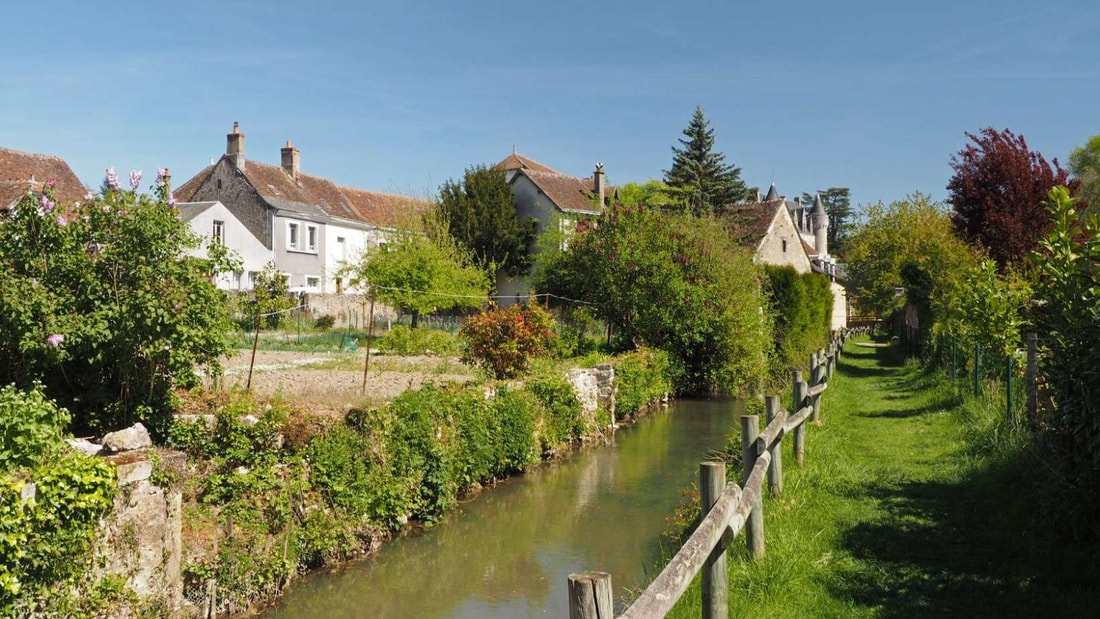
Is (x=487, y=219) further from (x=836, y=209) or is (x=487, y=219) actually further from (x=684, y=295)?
(x=836, y=209)

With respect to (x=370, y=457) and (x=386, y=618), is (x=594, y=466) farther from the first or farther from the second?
(x=386, y=618)

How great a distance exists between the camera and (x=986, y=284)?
14883 mm

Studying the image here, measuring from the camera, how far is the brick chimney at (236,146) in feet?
138

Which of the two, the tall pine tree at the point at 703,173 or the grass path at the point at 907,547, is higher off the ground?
the tall pine tree at the point at 703,173

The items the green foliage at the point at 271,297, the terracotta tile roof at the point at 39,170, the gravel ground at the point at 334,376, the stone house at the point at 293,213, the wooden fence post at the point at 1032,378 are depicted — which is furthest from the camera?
the stone house at the point at 293,213

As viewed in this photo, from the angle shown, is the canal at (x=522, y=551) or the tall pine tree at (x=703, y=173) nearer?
the canal at (x=522, y=551)

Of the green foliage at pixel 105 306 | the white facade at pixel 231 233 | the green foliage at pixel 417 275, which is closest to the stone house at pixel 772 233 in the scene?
the green foliage at pixel 417 275

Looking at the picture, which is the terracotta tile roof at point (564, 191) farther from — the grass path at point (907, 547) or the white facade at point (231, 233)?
the grass path at point (907, 547)

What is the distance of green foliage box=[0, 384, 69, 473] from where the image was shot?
6359 millimetres

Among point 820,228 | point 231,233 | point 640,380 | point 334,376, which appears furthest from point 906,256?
point 820,228

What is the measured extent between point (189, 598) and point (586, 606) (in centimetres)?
579

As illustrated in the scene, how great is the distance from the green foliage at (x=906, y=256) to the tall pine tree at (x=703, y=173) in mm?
8563

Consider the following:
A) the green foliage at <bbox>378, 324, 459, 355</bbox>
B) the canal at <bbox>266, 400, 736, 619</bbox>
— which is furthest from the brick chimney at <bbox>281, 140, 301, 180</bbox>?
the canal at <bbox>266, 400, 736, 619</bbox>

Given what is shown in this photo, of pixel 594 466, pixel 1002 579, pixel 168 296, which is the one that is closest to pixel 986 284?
pixel 594 466
